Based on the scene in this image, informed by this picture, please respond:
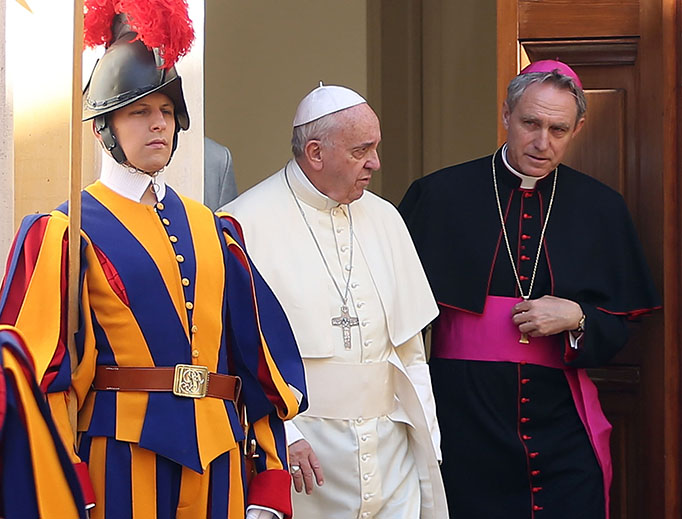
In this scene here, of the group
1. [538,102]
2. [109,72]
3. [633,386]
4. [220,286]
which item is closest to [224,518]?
[220,286]

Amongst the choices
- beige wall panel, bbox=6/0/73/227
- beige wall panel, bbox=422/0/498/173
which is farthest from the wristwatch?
beige wall panel, bbox=422/0/498/173

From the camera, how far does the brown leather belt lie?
311 cm

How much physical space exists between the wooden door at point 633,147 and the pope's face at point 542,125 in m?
0.45

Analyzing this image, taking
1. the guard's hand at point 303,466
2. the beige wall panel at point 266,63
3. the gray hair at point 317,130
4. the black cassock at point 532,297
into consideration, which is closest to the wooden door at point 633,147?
the black cassock at point 532,297

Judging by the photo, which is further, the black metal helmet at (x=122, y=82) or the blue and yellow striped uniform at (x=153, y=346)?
the black metal helmet at (x=122, y=82)

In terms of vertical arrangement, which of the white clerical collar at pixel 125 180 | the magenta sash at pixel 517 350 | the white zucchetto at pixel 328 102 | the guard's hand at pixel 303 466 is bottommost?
the guard's hand at pixel 303 466

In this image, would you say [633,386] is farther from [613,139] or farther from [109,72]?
[109,72]

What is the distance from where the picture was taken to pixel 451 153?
25.7 ft

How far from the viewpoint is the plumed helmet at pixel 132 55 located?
10.6ft

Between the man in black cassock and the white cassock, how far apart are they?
37 cm

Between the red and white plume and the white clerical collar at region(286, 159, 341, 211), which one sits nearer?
the red and white plume

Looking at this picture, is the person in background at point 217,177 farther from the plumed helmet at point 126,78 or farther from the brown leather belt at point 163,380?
the brown leather belt at point 163,380

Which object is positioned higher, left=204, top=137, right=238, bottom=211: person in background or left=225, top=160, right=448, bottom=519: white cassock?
left=204, top=137, right=238, bottom=211: person in background

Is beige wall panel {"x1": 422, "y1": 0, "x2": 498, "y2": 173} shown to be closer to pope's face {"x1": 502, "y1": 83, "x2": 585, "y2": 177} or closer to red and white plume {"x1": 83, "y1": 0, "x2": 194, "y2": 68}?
pope's face {"x1": 502, "y1": 83, "x2": 585, "y2": 177}
